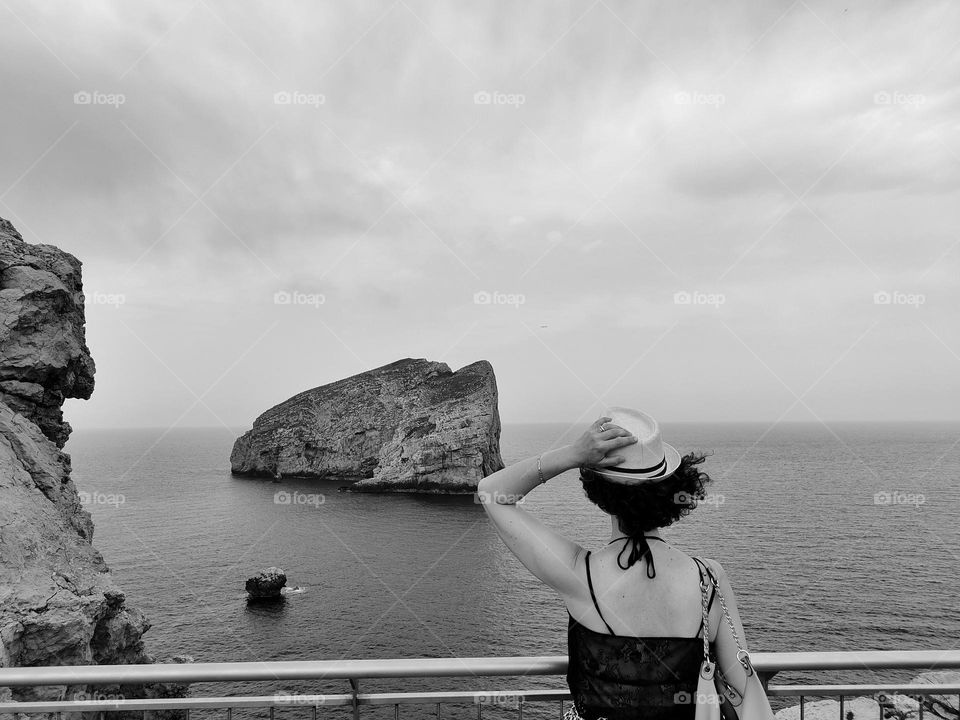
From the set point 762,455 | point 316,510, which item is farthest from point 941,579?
point 762,455

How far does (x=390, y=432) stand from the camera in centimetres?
8950

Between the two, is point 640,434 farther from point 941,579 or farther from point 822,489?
point 822,489

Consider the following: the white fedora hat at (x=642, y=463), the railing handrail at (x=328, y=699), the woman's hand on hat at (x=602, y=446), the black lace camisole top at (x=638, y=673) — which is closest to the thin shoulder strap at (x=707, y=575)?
the black lace camisole top at (x=638, y=673)

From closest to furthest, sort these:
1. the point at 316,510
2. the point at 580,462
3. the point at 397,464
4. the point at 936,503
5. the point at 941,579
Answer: the point at 580,462, the point at 941,579, the point at 316,510, the point at 936,503, the point at 397,464

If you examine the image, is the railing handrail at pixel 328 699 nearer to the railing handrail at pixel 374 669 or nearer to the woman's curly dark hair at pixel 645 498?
the railing handrail at pixel 374 669

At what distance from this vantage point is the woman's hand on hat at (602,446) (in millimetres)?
1804

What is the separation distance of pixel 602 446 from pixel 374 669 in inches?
69.4

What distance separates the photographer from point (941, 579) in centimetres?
4091

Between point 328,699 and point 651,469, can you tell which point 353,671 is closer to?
point 328,699

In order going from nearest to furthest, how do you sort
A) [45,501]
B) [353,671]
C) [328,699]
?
[353,671] < [328,699] < [45,501]

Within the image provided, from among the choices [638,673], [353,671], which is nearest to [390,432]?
[353,671]

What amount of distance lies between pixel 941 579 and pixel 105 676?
54605 millimetres

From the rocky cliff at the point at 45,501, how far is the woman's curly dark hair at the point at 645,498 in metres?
11.2

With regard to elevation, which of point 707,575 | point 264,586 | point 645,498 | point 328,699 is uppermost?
point 645,498
